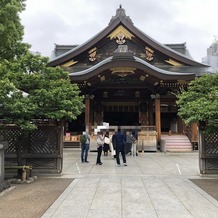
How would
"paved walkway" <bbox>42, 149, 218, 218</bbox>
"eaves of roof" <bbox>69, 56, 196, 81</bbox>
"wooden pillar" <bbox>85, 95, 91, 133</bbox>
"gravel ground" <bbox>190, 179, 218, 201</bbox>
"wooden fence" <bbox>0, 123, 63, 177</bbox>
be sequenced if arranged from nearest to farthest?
→ "paved walkway" <bbox>42, 149, 218, 218</bbox> < "gravel ground" <bbox>190, 179, 218, 201</bbox> < "wooden fence" <bbox>0, 123, 63, 177</bbox> < "eaves of roof" <bbox>69, 56, 196, 81</bbox> < "wooden pillar" <bbox>85, 95, 91, 133</bbox>

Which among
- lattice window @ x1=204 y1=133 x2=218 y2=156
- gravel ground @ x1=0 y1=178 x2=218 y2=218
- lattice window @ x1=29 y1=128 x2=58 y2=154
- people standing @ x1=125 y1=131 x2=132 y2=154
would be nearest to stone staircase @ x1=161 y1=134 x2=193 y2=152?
people standing @ x1=125 y1=131 x2=132 y2=154

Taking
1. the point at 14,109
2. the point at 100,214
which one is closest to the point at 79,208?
the point at 100,214

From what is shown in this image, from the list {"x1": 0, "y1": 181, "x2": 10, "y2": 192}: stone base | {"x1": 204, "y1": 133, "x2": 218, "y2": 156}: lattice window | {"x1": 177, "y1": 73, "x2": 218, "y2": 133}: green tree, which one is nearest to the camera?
{"x1": 0, "y1": 181, "x2": 10, "y2": 192}: stone base

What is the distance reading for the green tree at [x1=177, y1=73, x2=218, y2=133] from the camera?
7965 millimetres

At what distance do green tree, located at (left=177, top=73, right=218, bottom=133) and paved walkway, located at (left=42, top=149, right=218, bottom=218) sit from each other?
6.45ft

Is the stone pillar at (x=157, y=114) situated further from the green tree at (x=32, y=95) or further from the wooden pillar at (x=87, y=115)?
the green tree at (x=32, y=95)

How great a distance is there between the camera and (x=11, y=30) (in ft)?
37.7

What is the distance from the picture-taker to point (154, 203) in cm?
593

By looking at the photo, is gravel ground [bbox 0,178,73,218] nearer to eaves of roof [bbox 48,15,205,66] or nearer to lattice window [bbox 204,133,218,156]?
A: lattice window [bbox 204,133,218,156]

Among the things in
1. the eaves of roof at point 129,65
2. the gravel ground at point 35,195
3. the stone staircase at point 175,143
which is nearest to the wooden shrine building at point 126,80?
the eaves of roof at point 129,65

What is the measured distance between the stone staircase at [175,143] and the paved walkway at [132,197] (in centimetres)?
814

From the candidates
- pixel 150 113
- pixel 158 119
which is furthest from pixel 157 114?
pixel 150 113

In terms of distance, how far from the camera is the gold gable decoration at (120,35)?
67.2 ft

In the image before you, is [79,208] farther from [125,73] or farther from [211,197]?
[125,73]
